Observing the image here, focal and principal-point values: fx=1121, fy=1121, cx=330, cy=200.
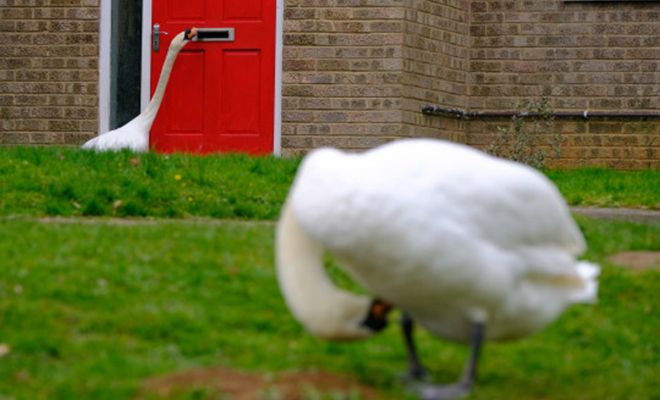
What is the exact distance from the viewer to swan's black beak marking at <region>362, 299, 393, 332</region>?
426cm

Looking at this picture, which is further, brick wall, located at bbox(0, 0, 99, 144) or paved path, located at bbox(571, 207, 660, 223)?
brick wall, located at bbox(0, 0, 99, 144)

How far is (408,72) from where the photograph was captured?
1310 cm

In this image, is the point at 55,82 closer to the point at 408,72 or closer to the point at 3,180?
the point at 408,72

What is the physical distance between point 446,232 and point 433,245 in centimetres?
7

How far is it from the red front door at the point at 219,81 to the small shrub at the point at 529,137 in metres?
2.84

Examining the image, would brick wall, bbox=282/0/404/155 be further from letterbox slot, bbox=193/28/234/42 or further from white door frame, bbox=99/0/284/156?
letterbox slot, bbox=193/28/234/42

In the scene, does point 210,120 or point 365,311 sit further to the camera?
point 210,120

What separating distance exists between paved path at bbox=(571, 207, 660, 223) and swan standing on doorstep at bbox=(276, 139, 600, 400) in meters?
4.31

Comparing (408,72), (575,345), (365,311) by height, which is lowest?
(575,345)

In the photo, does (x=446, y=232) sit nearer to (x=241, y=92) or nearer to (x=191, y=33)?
(x=191, y=33)

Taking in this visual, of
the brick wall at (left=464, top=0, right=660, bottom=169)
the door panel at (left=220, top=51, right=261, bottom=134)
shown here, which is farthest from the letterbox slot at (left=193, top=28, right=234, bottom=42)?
the brick wall at (left=464, top=0, right=660, bottom=169)

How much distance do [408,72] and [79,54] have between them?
13.0 ft


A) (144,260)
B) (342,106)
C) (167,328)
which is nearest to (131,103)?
(342,106)

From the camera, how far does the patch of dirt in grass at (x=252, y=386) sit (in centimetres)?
426
